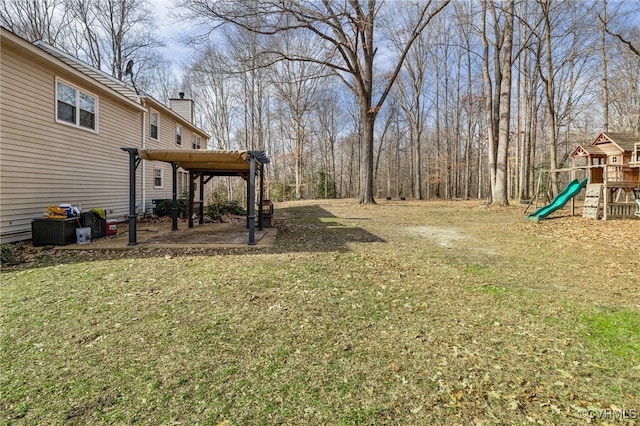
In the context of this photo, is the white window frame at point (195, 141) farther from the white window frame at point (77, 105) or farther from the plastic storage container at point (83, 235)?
the plastic storage container at point (83, 235)

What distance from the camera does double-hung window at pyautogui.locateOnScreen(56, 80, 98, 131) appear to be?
794 centimetres

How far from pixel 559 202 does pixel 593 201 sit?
2.93ft

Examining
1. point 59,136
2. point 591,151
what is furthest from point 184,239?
point 591,151

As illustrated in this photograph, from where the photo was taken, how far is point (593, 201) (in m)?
10.1

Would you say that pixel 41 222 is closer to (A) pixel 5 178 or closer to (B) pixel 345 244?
(A) pixel 5 178

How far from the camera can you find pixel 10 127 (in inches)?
260

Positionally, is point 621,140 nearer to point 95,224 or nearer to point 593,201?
point 593,201

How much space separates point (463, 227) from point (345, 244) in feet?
14.6

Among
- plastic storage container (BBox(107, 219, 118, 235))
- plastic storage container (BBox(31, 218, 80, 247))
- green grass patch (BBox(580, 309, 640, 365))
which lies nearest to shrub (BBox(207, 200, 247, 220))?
plastic storage container (BBox(107, 219, 118, 235))

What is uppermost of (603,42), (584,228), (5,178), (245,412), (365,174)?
(603,42)

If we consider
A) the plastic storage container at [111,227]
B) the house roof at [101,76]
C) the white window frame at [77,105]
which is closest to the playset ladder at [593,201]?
the plastic storage container at [111,227]

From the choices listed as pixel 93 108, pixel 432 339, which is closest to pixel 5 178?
pixel 93 108

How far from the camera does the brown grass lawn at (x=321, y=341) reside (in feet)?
6.02

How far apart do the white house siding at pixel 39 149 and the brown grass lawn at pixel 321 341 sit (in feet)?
8.46
